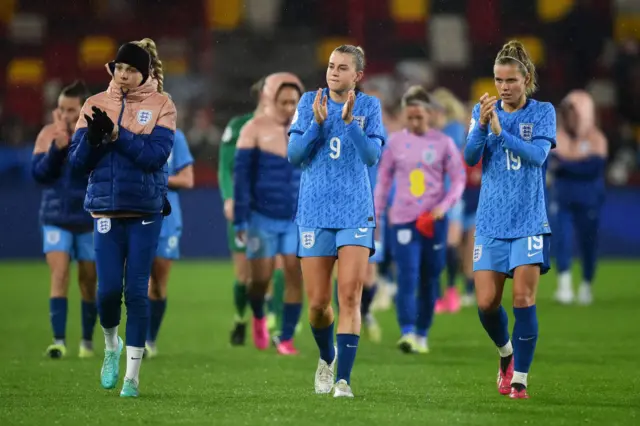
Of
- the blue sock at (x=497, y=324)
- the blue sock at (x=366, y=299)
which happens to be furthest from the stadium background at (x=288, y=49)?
the blue sock at (x=497, y=324)

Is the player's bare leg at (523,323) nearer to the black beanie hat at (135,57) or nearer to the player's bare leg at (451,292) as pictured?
the black beanie hat at (135,57)

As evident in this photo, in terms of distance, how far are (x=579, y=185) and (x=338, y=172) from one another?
9.67 m

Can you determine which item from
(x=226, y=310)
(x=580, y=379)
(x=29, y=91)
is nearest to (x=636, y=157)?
(x=226, y=310)

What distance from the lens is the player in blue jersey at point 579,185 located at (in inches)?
714

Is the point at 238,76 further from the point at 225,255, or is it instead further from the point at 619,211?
the point at 619,211

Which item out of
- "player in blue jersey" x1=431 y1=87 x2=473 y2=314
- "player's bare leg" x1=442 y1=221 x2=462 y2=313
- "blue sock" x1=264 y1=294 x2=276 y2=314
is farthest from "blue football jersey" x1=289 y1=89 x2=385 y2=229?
"player's bare leg" x1=442 y1=221 x2=462 y2=313

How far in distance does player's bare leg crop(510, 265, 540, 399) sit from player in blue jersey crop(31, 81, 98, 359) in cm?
442

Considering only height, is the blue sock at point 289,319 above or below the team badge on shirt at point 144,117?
below

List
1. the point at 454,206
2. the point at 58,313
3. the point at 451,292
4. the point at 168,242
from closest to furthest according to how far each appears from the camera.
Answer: the point at 168,242, the point at 58,313, the point at 454,206, the point at 451,292

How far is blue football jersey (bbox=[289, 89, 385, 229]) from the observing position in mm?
9219

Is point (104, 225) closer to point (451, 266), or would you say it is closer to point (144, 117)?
point (144, 117)

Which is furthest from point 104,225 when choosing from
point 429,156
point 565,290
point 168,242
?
point 565,290

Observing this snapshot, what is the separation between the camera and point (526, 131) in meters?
9.32

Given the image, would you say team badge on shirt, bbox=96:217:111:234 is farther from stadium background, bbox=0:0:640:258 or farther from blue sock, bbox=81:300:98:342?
stadium background, bbox=0:0:640:258
